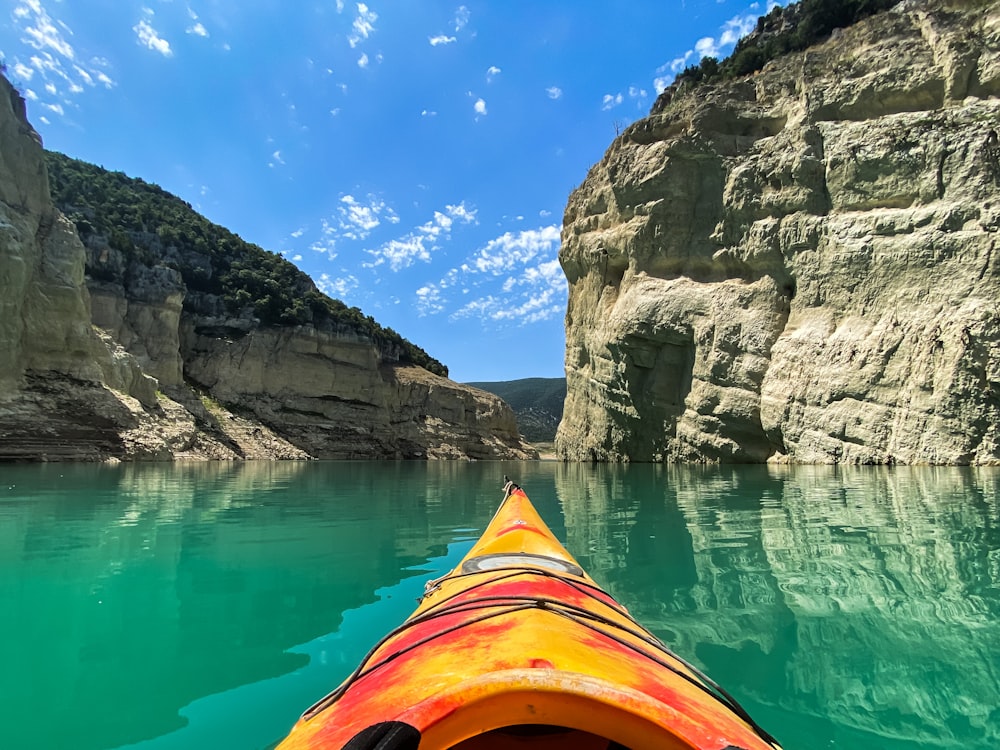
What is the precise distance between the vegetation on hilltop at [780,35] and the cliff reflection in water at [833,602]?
27993mm

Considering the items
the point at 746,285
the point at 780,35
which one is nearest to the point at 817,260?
the point at 746,285

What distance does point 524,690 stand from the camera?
148cm

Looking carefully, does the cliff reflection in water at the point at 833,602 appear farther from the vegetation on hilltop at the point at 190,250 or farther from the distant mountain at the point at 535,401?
the distant mountain at the point at 535,401

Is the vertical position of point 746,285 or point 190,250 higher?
point 190,250

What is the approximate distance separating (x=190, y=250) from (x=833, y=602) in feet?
194

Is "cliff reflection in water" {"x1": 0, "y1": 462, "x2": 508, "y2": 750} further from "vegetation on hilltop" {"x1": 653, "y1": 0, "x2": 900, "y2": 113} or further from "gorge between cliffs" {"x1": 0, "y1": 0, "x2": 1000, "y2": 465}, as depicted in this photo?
"vegetation on hilltop" {"x1": 653, "y1": 0, "x2": 900, "y2": 113}

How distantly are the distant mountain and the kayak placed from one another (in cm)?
9372

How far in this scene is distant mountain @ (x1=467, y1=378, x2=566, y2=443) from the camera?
335 ft

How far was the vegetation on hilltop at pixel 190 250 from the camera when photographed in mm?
43156

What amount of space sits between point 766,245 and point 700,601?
79.5ft

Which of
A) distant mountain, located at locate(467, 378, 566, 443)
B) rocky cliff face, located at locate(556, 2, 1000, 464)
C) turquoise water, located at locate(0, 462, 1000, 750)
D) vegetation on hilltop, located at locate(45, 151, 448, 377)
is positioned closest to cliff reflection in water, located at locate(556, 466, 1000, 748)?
turquoise water, located at locate(0, 462, 1000, 750)

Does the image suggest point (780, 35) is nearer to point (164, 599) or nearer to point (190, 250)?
point (164, 599)

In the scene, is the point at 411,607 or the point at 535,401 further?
the point at 535,401

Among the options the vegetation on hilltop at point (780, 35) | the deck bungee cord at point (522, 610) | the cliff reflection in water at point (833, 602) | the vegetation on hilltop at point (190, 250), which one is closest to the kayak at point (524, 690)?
the deck bungee cord at point (522, 610)
